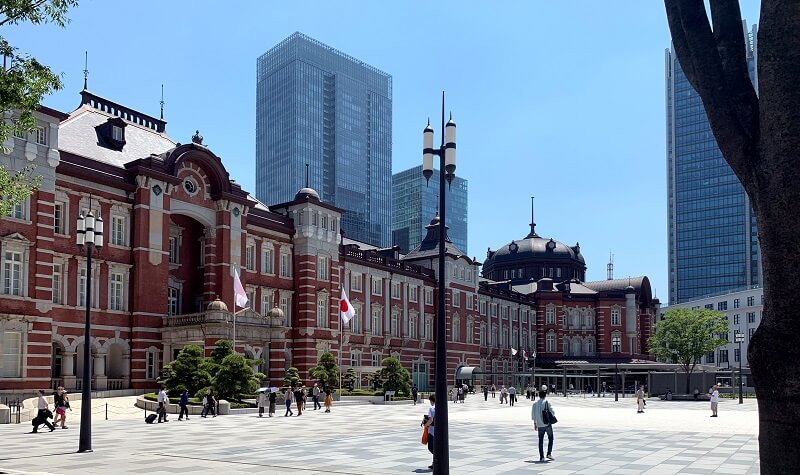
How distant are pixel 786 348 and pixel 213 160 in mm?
50304

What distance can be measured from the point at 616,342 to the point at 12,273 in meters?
83.9

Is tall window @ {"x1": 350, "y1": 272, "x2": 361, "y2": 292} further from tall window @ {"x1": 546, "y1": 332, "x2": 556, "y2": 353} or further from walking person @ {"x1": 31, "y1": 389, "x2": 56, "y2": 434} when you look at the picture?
tall window @ {"x1": 546, "y1": 332, "x2": 556, "y2": 353}

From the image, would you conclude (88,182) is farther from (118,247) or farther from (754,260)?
(754,260)

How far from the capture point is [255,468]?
19.1m

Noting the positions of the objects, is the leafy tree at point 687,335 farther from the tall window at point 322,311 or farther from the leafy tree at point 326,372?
the leafy tree at point 326,372

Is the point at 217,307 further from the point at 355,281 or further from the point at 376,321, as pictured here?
the point at 376,321

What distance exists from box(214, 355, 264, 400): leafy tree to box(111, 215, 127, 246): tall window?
11.5 meters

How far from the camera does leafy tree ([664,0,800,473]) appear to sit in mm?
6820

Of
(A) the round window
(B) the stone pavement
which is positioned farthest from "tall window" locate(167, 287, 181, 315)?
(B) the stone pavement

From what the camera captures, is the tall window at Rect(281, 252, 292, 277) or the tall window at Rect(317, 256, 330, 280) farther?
the tall window at Rect(317, 256, 330, 280)

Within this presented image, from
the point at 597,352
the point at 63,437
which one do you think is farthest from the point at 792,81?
the point at 597,352

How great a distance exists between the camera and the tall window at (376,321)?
72.3 metres

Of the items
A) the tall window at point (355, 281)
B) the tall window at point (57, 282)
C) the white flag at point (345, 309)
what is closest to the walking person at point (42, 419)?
the tall window at point (57, 282)

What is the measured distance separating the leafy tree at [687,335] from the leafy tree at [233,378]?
5202cm
